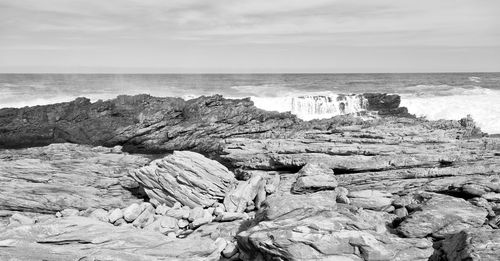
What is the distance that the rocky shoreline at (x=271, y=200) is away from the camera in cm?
979

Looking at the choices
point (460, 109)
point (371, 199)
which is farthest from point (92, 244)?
point (460, 109)

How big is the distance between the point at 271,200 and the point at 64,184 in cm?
1019

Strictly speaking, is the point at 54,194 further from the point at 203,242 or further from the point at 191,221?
the point at 203,242

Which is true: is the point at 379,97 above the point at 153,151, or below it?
above

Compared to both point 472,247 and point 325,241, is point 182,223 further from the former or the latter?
point 472,247

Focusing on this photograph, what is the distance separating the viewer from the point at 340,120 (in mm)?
26094

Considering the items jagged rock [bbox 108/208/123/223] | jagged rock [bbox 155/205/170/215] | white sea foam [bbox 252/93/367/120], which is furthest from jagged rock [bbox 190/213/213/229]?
white sea foam [bbox 252/93/367/120]

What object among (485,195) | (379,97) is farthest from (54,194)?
(379,97)

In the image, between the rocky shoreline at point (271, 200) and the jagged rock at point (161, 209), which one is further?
the jagged rock at point (161, 209)

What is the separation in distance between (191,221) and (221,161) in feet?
14.2

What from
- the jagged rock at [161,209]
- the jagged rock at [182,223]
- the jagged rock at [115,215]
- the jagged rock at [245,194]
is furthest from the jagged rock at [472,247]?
the jagged rock at [115,215]

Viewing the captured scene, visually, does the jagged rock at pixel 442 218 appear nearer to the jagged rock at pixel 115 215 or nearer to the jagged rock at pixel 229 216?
the jagged rock at pixel 229 216

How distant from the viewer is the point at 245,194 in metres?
15.2

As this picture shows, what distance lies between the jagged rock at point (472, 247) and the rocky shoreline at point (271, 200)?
33 mm
